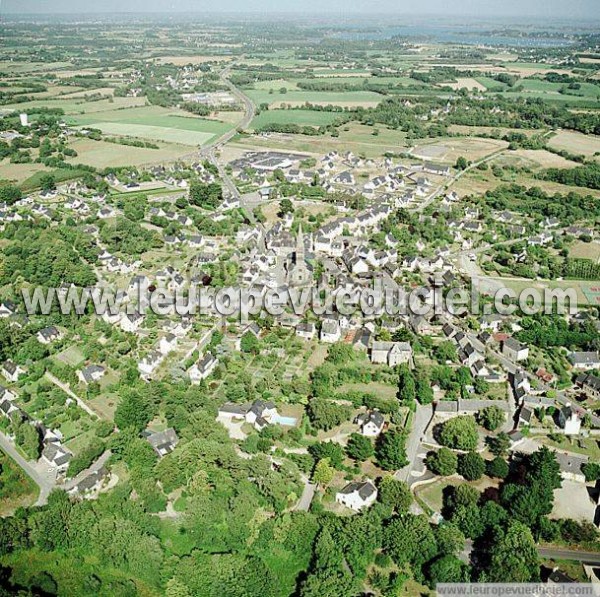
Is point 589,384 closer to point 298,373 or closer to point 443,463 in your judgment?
point 443,463

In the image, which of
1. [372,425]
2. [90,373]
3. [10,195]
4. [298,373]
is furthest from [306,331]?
[10,195]

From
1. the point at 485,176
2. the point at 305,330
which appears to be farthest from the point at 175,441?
the point at 485,176

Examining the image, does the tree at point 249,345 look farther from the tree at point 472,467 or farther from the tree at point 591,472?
the tree at point 591,472

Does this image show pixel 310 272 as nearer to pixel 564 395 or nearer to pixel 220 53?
pixel 564 395

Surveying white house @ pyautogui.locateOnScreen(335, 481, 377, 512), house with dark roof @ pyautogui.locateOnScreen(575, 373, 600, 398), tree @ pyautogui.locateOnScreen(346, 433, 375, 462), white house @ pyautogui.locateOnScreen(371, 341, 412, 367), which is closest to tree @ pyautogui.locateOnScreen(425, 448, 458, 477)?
tree @ pyautogui.locateOnScreen(346, 433, 375, 462)

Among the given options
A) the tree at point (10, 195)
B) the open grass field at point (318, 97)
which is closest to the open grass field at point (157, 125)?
the open grass field at point (318, 97)

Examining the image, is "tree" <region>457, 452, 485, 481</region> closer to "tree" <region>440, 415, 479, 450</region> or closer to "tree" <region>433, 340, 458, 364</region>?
"tree" <region>440, 415, 479, 450</region>
